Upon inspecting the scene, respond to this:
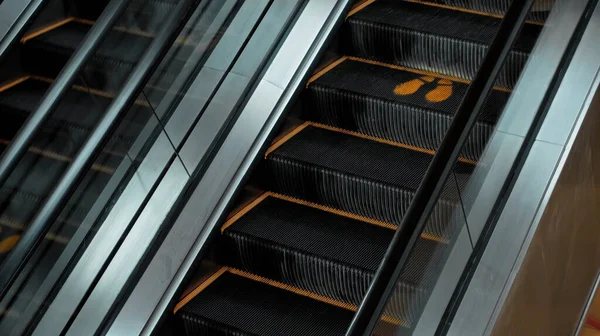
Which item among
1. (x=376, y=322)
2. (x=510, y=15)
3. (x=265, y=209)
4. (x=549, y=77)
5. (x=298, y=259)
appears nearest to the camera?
(x=376, y=322)

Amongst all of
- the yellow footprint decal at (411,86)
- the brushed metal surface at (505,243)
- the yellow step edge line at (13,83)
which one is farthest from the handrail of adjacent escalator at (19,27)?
the brushed metal surface at (505,243)

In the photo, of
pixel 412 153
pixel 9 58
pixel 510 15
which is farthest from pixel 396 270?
pixel 9 58

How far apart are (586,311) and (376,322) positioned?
7.34 feet

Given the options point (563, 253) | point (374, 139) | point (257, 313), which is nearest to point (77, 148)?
point (257, 313)

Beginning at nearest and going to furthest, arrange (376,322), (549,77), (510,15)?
(376,322)
(510,15)
(549,77)

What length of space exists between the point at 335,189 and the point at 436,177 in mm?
1452

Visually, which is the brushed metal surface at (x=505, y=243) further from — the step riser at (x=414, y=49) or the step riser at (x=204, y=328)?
the step riser at (x=204, y=328)

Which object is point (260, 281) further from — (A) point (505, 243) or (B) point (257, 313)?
(A) point (505, 243)

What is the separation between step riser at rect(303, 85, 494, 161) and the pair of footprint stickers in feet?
0.39

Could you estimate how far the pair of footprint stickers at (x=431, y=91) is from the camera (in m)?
4.70

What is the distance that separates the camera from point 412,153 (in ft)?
15.3

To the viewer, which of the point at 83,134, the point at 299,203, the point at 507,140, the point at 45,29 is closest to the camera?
the point at 507,140

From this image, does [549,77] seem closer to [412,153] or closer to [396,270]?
[412,153]

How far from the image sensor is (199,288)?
4.55 meters
